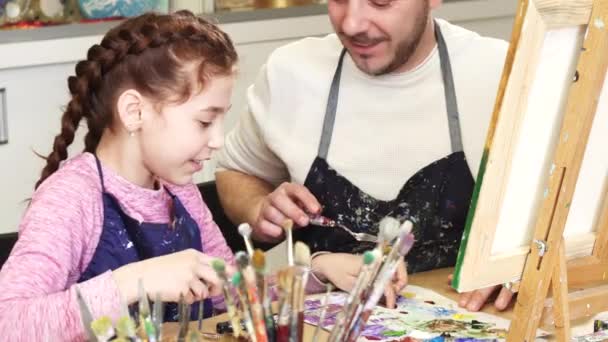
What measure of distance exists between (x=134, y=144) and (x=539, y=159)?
691mm

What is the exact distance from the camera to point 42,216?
1708 millimetres

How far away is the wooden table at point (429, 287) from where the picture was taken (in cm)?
176

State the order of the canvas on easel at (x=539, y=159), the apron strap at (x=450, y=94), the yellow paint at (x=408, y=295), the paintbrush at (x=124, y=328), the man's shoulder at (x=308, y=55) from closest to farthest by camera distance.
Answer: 1. the paintbrush at (x=124, y=328)
2. the canvas on easel at (x=539, y=159)
3. the yellow paint at (x=408, y=295)
4. the apron strap at (x=450, y=94)
5. the man's shoulder at (x=308, y=55)

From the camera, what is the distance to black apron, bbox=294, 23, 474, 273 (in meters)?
2.18

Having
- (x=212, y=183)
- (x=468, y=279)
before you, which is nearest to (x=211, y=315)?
(x=212, y=183)

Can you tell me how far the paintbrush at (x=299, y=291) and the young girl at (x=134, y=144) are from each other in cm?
32

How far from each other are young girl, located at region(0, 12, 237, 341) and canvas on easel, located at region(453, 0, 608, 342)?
0.44 meters

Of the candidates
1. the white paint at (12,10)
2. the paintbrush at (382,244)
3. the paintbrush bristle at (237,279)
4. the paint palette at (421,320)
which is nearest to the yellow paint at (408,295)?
the paint palette at (421,320)

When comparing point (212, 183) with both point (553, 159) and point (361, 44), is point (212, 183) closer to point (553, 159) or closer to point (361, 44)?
point (361, 44)

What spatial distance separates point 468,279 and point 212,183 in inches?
33.4

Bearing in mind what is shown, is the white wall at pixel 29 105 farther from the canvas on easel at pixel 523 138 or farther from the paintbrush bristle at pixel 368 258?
the paintbrush bristle at pixel 368 258

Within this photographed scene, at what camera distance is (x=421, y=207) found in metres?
2.18

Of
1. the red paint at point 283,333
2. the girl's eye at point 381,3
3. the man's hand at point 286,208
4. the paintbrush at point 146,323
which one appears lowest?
the man's hand at point 286,208

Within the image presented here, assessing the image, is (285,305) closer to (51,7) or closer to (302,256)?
(302,256)
